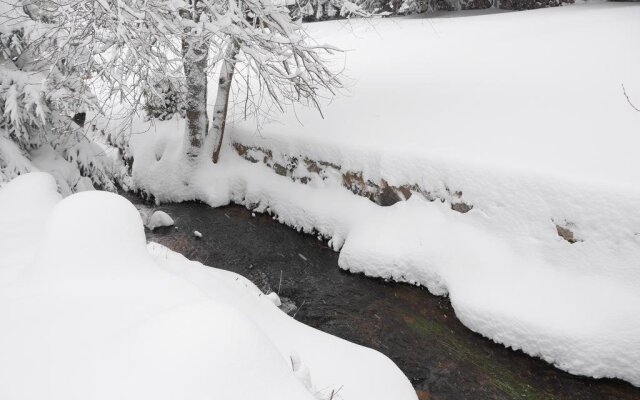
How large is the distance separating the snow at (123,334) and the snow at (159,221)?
526cm

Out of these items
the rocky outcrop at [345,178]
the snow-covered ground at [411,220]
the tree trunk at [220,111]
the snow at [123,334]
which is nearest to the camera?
the snow at [123,334]

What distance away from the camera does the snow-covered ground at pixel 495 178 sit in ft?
19.0

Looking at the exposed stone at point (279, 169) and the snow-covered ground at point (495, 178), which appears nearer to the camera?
the snow-covered ground at point (495, 178)

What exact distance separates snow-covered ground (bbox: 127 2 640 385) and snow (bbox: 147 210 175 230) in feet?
3.56

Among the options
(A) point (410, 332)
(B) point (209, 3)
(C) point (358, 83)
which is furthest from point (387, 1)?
(A) point (410, 332)

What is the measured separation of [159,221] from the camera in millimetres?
9688

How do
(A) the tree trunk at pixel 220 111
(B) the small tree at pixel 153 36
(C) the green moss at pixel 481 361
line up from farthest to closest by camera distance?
(A) the tree trunk at pixel 220 111 < (B) the small tree at pixel 153 36 < (C) the green moss at pixel 481 361

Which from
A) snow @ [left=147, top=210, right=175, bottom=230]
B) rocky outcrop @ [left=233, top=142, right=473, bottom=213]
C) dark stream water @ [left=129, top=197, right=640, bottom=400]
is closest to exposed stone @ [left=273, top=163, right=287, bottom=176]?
rocky outcrop @ [left=233, top=142, right=473, bottom=213]

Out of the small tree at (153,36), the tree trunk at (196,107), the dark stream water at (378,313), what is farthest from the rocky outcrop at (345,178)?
the small tree at (153,36)

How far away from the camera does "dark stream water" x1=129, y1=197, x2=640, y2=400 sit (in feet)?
17.9

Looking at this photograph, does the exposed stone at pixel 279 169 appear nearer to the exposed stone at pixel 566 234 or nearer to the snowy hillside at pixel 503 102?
the snowy hillside at pixel 503 102

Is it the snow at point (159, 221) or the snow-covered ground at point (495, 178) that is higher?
the snow-covered ground at point (495, 178)

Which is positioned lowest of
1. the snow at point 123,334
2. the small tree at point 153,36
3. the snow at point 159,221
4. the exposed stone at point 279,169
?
the snow at point 159,221

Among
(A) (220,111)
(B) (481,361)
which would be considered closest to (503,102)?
(B) (481,361)
